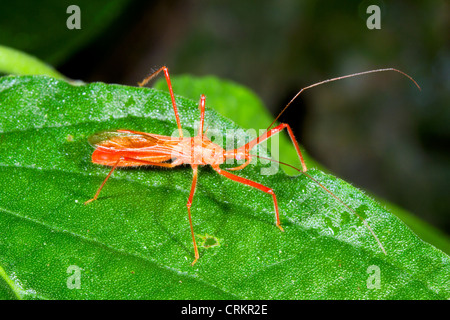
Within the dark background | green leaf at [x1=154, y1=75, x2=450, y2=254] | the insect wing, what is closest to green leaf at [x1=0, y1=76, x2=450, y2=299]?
the insect wing

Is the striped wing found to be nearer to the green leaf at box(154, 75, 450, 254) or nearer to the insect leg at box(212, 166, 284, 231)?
the insect leg at box(212, 166, 284, 231)

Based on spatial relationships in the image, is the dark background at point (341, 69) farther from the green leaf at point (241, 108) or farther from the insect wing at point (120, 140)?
the insect wing at point (120, 140)

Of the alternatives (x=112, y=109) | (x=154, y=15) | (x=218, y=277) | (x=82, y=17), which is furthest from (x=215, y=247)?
(x=154, y=15)

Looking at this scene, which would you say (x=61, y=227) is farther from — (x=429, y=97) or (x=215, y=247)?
(x=429, y=97)

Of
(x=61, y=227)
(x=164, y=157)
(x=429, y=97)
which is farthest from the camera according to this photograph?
(x=429, y=97)

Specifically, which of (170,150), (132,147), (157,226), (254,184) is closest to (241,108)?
(170,150)

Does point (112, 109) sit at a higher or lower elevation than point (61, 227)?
higher

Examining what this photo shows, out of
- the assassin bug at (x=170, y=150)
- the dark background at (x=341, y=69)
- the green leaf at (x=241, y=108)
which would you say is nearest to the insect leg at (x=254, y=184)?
the assassin bug at (x=170, y=150)
